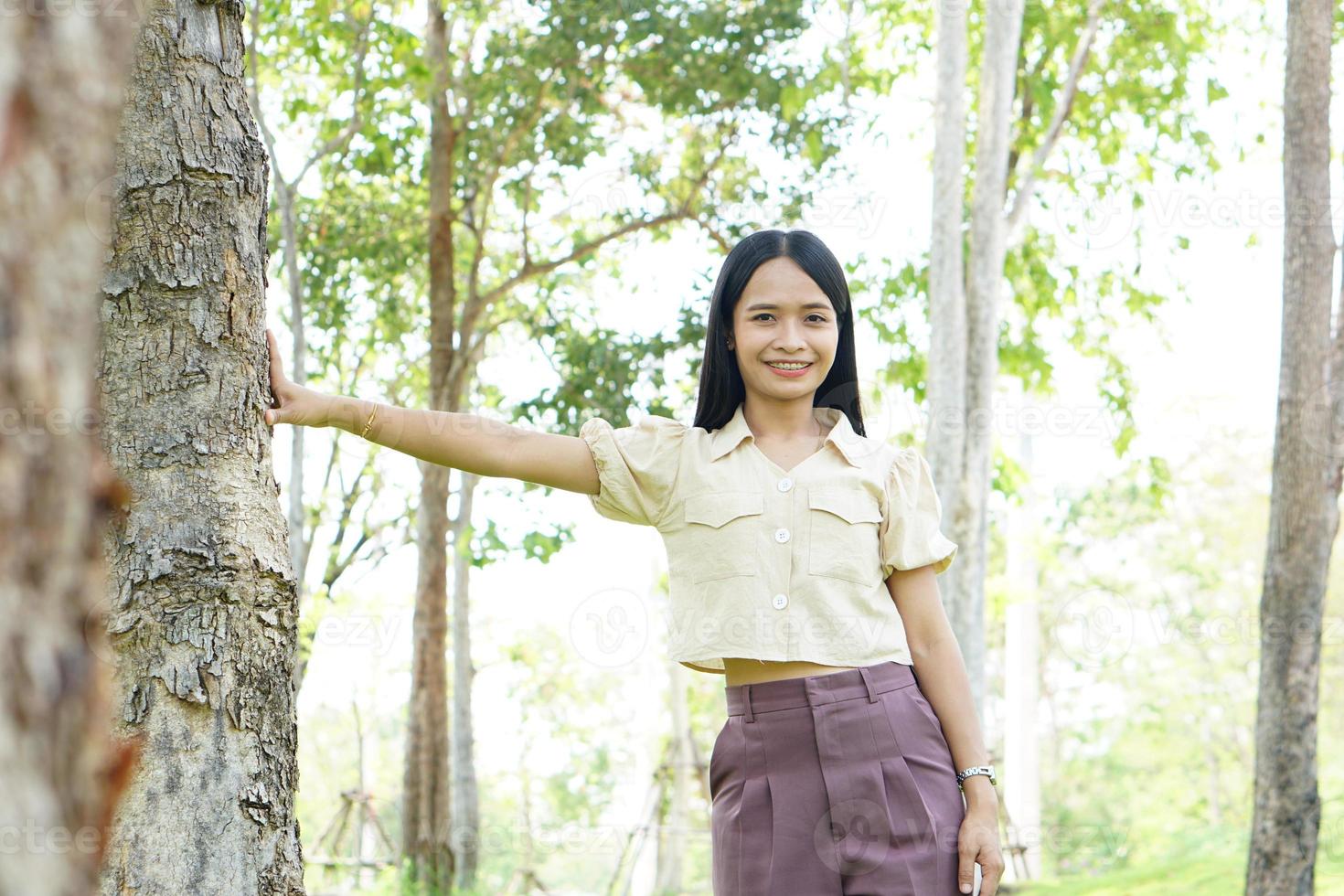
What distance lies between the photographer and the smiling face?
217 cm

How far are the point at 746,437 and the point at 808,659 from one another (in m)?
0.40

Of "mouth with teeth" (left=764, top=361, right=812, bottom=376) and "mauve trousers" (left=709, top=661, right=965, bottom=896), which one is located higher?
"mouth with teeth" (left=764, top=361, right=812, bottom=376)

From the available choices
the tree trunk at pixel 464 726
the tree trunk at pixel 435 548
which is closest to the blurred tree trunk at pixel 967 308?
Answer: the tree trunk at pixel 464 726

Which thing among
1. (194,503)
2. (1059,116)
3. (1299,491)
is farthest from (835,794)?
(1059,116)

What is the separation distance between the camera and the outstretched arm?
6.05 feet

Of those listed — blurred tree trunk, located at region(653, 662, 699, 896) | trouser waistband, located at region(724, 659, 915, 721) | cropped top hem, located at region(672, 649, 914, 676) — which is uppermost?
cropped top hem, located at region(672, 649, 914, 676)

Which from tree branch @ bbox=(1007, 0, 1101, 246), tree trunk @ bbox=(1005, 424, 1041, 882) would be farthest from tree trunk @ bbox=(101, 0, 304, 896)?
tree trunk @ bbox=(1005, 424, 1041, 882)

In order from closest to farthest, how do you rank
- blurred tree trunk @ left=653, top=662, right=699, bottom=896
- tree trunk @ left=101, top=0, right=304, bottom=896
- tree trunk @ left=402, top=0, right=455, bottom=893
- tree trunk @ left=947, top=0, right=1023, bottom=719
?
tree trunk @ left=101, top=0, right=304, bottom=896 < tree trunk @ left=947, top=0, right=1023, bottom=719 < tree trunk @ left=402, top=0, right=455, bottom=893 < blurred tree trunk @ left=653, top=662, right=699, bottom=896

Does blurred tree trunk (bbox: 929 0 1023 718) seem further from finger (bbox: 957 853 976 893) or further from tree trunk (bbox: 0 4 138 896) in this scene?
tree trunk (bbox: 0 4 138 896)

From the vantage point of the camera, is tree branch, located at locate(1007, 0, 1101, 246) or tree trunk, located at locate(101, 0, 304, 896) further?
tree branch, located at locate(1007, 0, 1101, 246)

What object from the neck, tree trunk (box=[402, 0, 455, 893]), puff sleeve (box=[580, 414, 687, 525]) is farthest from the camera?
tree trunk (box=[402, 0, 455, 893])

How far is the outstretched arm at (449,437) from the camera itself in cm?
184

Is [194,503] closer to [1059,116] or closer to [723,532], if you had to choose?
[723,532]

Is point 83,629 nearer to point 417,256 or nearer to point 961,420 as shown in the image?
point 961,420
